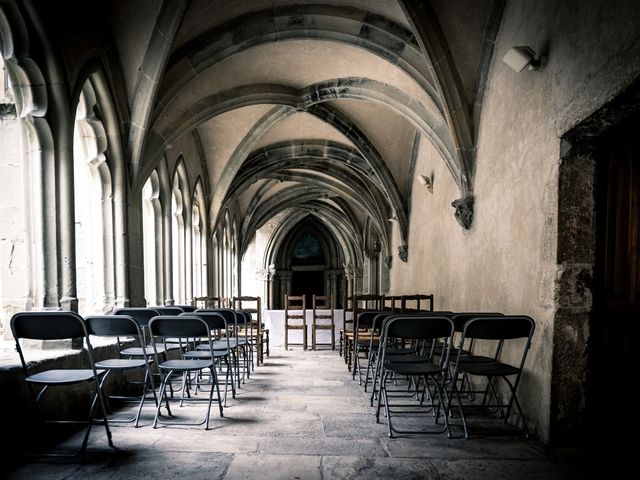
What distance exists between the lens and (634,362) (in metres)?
2.72

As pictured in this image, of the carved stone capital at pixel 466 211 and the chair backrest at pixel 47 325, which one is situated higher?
the carved stone capital at pixel 466 211

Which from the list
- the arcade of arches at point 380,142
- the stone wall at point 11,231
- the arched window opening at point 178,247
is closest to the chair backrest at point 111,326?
the arcade of arches at point 380,142

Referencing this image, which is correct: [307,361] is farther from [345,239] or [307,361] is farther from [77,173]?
[345,239]

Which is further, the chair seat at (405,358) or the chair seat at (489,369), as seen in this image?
the chair seat at (405,358)

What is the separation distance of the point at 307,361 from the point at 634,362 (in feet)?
16.1

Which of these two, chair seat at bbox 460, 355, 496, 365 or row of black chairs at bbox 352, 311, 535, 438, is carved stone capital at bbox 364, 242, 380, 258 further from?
chair seat at bbox 460, 355, 496, 365

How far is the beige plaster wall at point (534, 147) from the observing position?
262cm

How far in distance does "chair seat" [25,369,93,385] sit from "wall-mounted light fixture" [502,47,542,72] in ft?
12.6

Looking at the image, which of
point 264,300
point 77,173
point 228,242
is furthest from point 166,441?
point 264,300

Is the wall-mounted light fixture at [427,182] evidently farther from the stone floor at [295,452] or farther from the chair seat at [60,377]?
the chair seat at [60,377]

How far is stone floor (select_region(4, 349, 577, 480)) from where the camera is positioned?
241 cm

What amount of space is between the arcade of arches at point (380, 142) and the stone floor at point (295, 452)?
685 millimetres

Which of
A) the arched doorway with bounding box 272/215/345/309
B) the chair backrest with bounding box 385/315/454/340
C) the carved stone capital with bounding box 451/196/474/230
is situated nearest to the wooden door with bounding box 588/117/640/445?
the chair backrest with bounding box 385/315/454/340

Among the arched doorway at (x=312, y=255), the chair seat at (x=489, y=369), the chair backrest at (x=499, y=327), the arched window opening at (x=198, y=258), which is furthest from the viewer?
the arched doorway at (x=312, y=255)
